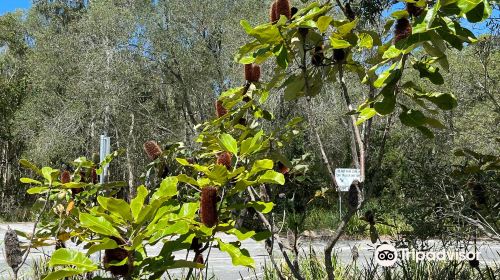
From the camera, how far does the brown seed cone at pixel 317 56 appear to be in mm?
2082

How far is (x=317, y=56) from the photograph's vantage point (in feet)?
6.97

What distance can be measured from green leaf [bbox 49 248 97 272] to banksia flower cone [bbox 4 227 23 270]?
17.3 inches

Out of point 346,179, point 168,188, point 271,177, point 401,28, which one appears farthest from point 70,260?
point 346,179

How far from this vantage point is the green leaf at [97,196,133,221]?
123cm

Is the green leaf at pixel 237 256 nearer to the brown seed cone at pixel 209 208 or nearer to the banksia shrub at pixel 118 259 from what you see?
the brown seed cone at pixel 209 208

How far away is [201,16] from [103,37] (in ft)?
13.3

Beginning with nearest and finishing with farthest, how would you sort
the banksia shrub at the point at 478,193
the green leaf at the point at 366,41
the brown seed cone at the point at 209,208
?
1. the brown seed cone at the point at 209,208
2. the green leaf at the point at 366,41
3. the banksia shrub at the point at 478,193

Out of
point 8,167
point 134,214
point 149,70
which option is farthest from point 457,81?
point 8,167

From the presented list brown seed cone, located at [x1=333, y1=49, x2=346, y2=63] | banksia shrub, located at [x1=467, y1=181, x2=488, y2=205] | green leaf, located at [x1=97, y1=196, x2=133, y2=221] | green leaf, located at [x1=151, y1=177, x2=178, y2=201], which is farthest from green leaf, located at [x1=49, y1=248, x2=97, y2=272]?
banksia shrub, located at [x1=467, y1=181, x2=488, y2=205]

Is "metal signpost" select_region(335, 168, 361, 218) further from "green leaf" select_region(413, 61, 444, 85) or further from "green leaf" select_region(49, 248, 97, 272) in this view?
"green leaf" select_region(49, 248, 97, 272)

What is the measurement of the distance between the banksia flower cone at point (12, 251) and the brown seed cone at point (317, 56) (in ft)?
4.25

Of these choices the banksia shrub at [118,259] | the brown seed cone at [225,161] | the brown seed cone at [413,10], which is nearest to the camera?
the banksia shrub at [118,259]

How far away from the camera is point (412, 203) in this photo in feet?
11.9

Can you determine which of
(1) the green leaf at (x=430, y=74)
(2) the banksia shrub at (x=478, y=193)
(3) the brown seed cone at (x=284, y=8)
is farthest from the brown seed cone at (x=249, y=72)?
(2) the banksia shrub at (x=478, y=193)
